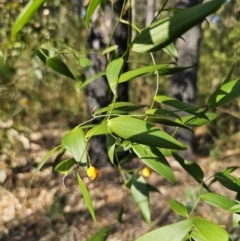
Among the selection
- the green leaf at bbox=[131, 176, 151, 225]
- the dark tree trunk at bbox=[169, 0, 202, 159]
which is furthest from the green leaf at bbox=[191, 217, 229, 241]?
the dark tree trunk at bbox=[169, 0, 202, 159]

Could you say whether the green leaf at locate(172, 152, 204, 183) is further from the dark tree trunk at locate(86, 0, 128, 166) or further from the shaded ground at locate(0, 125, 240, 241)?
the dark tree trunk at locate(86, 0, 128, 166)

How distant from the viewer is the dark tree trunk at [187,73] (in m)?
3.71

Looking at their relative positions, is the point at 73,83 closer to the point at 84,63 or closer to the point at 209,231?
the point at 84,63

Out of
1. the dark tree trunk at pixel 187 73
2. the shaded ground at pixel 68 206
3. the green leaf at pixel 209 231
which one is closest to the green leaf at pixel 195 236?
the green leaf at pixel 209 231

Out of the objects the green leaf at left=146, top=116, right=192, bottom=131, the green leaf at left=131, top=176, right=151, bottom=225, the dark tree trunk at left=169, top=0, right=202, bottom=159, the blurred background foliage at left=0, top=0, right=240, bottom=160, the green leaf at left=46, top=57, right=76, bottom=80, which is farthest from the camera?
the blurred background foliage at left=0, top=0, right=240, bottom=160

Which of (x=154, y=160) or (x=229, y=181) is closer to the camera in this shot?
(x=154, y=160)

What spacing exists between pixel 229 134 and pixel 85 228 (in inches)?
99.8

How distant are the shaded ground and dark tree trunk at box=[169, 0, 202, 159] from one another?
554 mm

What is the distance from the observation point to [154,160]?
22.8 inches

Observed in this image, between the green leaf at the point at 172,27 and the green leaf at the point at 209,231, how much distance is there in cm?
23

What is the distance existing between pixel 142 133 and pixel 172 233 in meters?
0.13

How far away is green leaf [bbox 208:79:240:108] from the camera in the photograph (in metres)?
0.57

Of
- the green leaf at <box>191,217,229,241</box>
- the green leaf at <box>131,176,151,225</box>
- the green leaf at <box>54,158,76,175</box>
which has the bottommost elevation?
the green leaf at <box>131,176,151,225</box>

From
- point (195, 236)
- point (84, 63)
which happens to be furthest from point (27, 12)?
point (84, 63)
